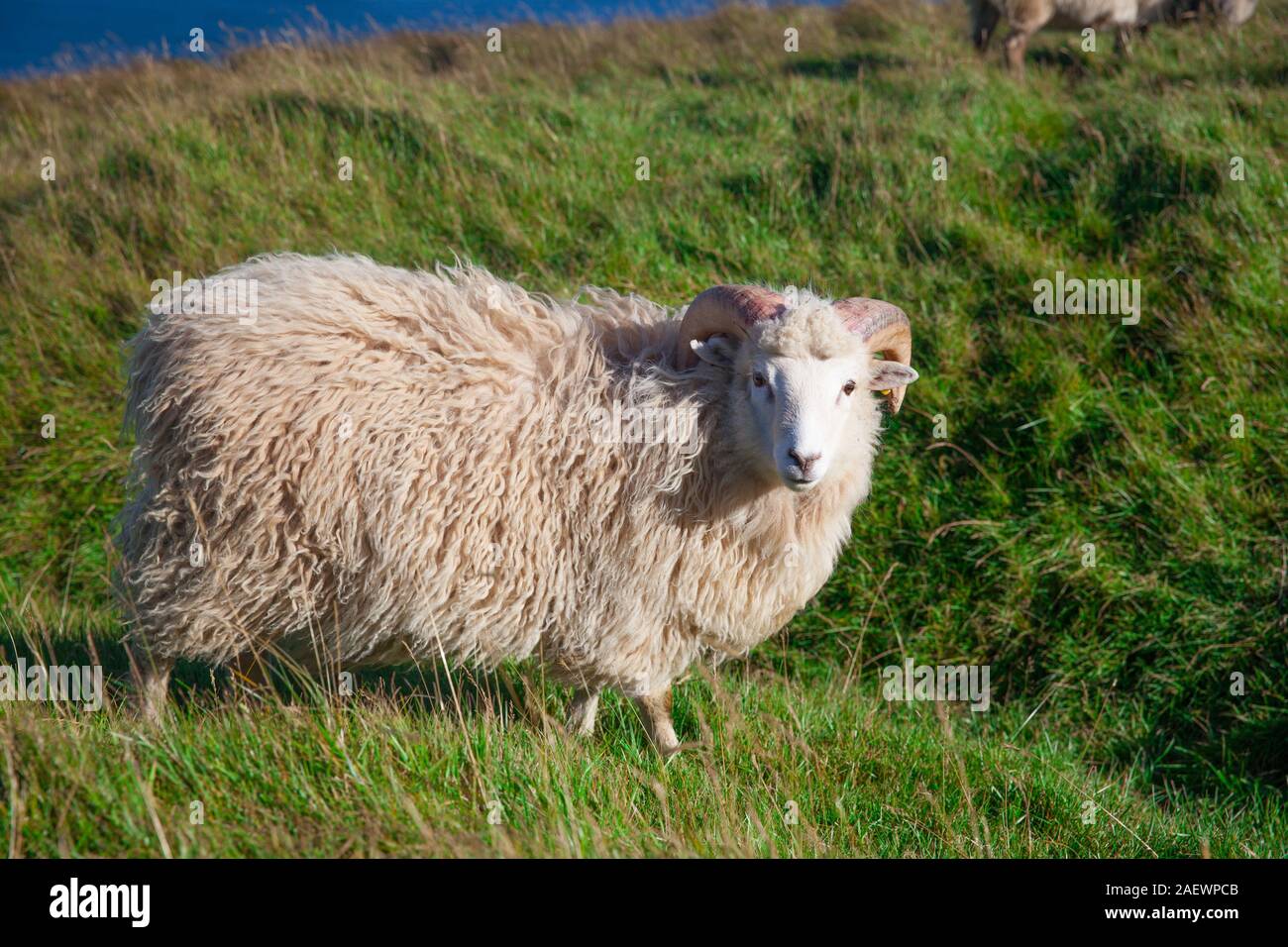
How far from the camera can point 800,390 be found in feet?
12.6

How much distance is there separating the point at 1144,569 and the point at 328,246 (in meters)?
5.20

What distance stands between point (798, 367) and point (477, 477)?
4.07 ft

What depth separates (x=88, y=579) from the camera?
19.0ft

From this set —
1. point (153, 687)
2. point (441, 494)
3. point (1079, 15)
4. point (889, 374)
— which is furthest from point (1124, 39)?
point (153, 687)

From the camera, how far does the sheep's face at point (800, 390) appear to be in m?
3.74

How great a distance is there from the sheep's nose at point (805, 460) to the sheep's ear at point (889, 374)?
0.72m

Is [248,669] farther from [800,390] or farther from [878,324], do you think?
[878,324]

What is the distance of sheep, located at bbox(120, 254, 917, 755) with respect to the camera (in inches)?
155

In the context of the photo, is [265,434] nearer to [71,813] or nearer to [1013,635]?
[71,813]

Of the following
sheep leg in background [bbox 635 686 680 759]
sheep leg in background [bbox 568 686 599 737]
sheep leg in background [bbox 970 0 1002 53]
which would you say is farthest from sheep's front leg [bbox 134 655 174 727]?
sheep leg in background [bbox 970 0 1002 53]

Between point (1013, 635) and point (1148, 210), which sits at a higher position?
point (1148, 210)

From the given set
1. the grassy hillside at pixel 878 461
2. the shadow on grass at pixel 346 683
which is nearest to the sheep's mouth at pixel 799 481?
the grassy hillside at pixel 878 461

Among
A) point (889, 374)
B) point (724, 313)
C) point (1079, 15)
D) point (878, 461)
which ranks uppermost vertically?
point (1079, 15)
